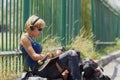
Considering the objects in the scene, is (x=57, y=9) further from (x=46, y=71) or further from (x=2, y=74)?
(x=46, y=71)

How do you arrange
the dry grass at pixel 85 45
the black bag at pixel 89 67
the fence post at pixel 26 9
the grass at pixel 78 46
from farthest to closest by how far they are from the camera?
the dry grass at pixel 85 45
the fence post at pixel 26 9
the grass at pixel 78 46
the black bag at pixel 89 67

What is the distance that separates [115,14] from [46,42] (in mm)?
12945

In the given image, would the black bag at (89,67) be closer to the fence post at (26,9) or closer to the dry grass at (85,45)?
the fence post at (26,9)

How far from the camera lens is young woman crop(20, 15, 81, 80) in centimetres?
639

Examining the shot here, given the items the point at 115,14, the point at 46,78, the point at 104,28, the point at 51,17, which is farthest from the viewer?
the point at 115,14

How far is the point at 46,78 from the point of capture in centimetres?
632

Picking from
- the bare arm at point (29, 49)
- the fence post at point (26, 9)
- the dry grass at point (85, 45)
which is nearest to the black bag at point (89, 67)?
the bare arm at point (29, 49)

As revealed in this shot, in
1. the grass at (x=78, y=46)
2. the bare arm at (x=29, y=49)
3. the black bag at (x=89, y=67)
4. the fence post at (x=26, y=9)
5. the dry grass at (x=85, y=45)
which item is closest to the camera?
the bare arm at (x=29, y=49)

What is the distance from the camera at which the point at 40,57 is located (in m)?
6.37

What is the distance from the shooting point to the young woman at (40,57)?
639 centimetres

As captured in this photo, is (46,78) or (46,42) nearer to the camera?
(46,78)

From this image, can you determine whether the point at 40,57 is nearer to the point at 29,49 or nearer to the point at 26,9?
the point at 29,49

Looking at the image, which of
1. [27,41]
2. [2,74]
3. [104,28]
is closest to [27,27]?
[27,41]

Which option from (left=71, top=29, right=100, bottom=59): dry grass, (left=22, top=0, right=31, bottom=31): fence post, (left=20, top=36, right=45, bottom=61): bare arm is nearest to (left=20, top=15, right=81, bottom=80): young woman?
(left=20, top=36, right=45, bottom=61): bare arm
